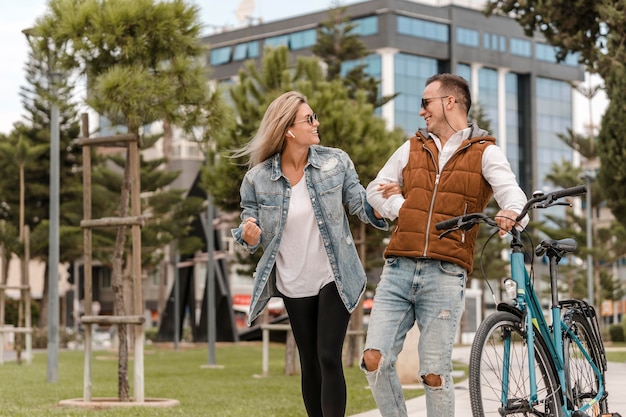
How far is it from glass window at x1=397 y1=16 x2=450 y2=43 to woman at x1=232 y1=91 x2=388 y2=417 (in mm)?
78995

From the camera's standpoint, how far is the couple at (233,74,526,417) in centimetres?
533

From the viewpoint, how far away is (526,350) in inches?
210

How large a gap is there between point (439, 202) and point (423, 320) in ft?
1.70

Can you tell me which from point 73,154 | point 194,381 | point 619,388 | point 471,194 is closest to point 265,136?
point 471,194

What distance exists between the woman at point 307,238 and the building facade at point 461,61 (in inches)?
2942

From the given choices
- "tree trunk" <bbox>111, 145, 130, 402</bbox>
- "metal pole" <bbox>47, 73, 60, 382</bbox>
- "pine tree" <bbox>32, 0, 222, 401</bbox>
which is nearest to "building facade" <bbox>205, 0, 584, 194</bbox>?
"metal pole" <bbox>47, 73, 60, 382</bbox>

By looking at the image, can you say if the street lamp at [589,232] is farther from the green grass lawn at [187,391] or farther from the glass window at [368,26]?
the glass window at [368,26]

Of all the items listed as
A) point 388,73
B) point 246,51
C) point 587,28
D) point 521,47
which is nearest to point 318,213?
point 587,28

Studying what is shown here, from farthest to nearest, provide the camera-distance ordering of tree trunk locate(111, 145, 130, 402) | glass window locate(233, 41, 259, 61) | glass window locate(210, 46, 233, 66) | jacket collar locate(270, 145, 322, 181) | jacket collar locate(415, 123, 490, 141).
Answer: glass window locate(210, 46, 233, 66)
glass window locate(233, 41, 259, 61)
tree trunk locate(111, 145, 130, 402)
jacket collar locate(270, 145, 322, 181)
jacket collar locate(415, 123, 490, 141)

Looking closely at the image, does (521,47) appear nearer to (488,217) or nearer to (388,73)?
(388,73)

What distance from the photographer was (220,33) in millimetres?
96312

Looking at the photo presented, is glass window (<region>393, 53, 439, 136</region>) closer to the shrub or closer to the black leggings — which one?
the shrub

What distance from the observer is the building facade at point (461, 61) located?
275ft

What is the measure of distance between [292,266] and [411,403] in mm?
4831
